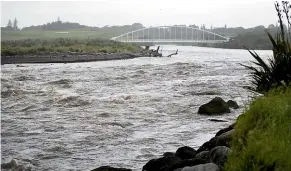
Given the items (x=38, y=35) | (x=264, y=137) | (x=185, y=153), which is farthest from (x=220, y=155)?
(x=38, y=35)

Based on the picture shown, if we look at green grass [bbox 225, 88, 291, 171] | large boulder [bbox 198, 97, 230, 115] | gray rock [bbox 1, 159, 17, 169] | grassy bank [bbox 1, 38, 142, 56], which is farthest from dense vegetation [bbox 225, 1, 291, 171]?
grassy bank [bbox 1, 38, 142, 56]

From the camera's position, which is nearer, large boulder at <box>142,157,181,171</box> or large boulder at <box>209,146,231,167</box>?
large boulder at <box>209,146,231,167</box>

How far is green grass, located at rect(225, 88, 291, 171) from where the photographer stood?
3.88 meters

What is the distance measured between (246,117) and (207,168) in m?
1.40

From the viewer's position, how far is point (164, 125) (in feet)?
39.5

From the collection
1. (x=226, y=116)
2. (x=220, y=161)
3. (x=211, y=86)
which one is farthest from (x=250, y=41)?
(x=220, y=161)

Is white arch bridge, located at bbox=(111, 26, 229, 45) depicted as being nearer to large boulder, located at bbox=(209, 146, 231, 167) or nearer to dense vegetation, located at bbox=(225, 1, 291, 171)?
dense vegetation, located at bbox=(225, 1, 291, 171)

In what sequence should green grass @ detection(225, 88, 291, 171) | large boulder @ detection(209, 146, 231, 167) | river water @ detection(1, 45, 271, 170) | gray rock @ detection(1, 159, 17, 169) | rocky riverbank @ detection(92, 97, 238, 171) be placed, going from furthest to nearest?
river water @ detection(1, 45, 271, 170) → gray rock @ detection(1, 159, 17, 169) → large boulder @ detection(209, 146, 231, 167) → rocky riverbank @ detection(92, 97, 238, 171) → green grass @ detection(225, 88, 291, 171)

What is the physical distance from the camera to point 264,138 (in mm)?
4398

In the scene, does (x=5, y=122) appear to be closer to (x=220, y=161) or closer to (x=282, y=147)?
(x=220, y=161)

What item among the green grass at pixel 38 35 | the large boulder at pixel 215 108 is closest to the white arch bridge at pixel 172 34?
the green grass at pixel 38 35

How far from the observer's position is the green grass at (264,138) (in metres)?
3.88

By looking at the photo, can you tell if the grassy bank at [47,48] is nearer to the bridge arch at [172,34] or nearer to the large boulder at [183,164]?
the bridge arch at [172,34]

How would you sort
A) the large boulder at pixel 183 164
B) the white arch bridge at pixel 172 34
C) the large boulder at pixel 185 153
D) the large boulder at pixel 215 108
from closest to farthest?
the large boulder at pixel 183 164, the large boulder at pixel 185 153, the large boulder at pixel 215 108, the white arch bridge at pixel 172 34
